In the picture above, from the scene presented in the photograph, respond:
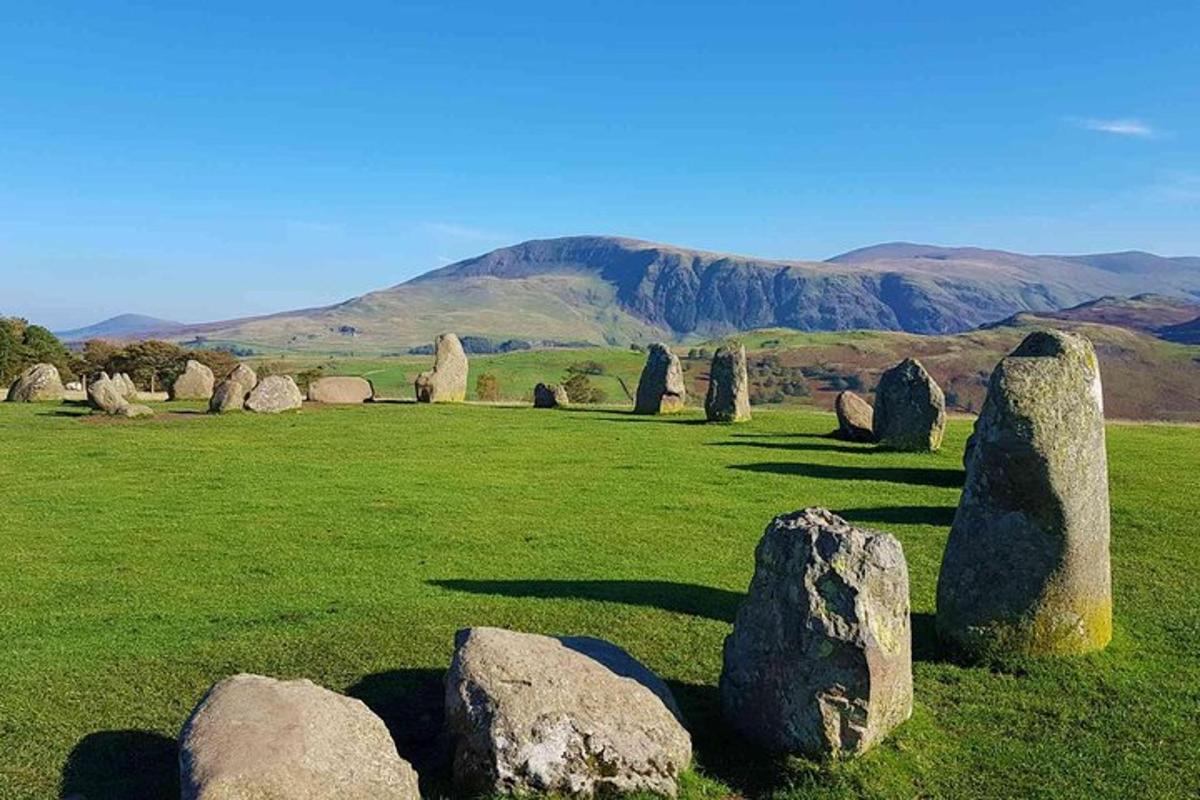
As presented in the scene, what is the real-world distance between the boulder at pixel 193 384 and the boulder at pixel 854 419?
2990cm

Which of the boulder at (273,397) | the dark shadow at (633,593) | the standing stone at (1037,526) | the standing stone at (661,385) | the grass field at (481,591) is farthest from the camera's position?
the standing stone at (661,385)

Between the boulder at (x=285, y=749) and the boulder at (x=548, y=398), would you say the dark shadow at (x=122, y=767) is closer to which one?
the boulder at (x=285, y=749)

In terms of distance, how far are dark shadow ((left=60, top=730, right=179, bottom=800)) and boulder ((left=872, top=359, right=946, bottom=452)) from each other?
75.3 feet

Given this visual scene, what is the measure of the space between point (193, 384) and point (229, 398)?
9.32m

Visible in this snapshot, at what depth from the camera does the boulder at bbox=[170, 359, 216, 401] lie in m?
44.0

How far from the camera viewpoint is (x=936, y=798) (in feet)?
27.8

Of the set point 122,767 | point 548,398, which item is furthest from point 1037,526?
point 548,398

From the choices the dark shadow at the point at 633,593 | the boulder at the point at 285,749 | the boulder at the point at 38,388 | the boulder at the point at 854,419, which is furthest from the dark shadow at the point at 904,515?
the boulder at the point at 38,388

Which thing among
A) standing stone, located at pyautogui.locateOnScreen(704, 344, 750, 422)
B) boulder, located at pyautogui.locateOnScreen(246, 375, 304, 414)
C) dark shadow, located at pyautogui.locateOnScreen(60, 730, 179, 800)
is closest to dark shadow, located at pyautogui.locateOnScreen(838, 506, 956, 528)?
dark shadow, located at pyautogui.locateOnScreen(60, 730, 179, 800)

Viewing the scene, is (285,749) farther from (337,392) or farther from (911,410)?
(337,392)

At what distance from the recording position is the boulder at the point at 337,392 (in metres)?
41.8

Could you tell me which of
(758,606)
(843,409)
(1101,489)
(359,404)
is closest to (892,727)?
(758,606)

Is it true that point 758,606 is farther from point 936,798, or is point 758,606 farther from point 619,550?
point 619,550

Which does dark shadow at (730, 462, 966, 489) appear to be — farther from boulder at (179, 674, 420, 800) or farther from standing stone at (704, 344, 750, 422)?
boulder at (179, 674, 420, 800)
